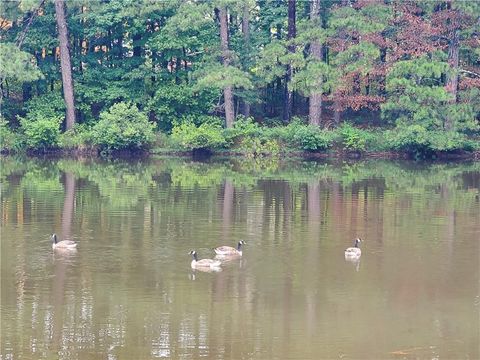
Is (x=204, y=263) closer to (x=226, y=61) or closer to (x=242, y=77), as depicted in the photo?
(x=242, y=77)

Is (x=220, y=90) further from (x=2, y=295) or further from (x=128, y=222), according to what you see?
(x=2, y=295)

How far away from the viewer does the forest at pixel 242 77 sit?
44.4 metres

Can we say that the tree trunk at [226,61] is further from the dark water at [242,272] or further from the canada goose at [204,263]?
the canada goose at [204,263]

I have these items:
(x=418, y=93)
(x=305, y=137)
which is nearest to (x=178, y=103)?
(x=305, y=137)

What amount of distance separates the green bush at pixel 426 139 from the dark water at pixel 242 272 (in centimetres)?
1018

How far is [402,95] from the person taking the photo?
44.0 metres

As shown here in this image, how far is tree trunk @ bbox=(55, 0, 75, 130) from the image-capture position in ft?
155

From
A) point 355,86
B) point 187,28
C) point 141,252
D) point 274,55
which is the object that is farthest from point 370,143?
point 141,252

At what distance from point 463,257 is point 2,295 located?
31.1 feet

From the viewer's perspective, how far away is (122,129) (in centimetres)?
4575

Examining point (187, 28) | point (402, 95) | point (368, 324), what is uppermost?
point (187, 28)

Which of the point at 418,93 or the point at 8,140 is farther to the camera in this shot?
the point at 8,140

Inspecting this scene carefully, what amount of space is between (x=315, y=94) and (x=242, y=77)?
357 cm

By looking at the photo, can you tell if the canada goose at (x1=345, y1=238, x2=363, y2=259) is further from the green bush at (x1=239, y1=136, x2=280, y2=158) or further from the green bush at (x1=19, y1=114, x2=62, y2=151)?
the green bush at (x1=19, y1=114, x2=62, y2=151)
